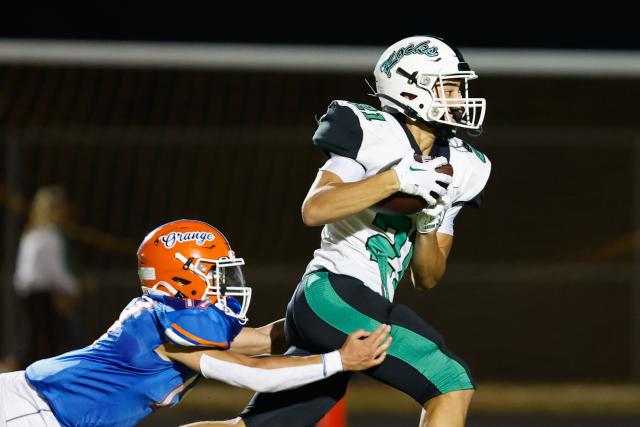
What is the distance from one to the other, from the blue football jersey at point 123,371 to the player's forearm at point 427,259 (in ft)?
2.34

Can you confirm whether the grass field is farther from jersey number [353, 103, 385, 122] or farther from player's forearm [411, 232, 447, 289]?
jersey number [353, 103, 385, 122]

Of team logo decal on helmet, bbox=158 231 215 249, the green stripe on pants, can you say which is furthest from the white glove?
team logo decal on helmet, bbox=158 231 215 249

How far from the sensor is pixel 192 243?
12.7 feet

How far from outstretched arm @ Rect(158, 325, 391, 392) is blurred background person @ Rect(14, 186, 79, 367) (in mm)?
4490

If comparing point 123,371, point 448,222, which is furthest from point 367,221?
point 123,371

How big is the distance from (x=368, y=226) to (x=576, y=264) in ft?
20.3

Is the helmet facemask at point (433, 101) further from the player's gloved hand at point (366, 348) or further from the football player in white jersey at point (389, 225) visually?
the player's gloved hand at point (366, 348)

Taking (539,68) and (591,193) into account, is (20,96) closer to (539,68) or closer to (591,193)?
(539,68)

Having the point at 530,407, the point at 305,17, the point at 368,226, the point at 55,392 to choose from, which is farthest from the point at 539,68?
the point at 305,17

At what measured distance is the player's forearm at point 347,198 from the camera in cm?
363

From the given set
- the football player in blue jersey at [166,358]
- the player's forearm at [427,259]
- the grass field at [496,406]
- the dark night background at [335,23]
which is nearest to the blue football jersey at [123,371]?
the football player in blue jersey at [166,358]

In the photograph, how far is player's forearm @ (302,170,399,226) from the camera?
3.63 m

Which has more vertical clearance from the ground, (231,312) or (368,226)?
(368,226)

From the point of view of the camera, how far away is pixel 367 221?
391 cm
